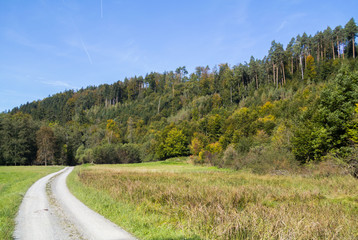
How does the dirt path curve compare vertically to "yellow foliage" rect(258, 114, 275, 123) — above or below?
below

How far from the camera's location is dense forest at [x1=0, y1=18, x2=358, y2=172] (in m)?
30.4

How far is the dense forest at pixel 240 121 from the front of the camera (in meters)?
30.4

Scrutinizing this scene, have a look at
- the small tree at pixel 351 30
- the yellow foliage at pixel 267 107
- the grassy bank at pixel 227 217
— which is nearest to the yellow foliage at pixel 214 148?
the yellow foliage at pixel 267 107

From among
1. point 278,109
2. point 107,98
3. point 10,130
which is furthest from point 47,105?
point 278,109

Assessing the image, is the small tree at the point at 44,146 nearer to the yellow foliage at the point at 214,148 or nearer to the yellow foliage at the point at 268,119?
the yellow foliage at the point at 214,148

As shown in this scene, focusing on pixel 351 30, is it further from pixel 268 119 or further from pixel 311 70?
pixel 268 119

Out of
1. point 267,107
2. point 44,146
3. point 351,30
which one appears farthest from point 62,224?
point 351,30

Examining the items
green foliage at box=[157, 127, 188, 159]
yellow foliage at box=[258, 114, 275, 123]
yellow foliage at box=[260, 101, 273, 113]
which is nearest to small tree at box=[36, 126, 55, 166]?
green foliage at box=[157, 127, 188, 159]

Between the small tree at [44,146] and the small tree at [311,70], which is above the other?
the small tree at [311,70]

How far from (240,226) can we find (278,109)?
2386 inches

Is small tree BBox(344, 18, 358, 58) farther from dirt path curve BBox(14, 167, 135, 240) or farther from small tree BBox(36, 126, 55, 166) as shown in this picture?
small tree BBox(36, 126, 55, 166)

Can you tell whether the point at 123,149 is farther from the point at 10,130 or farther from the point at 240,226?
the point at 240,226

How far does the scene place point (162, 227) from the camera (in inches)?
325

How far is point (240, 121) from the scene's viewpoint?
68.4 meters
